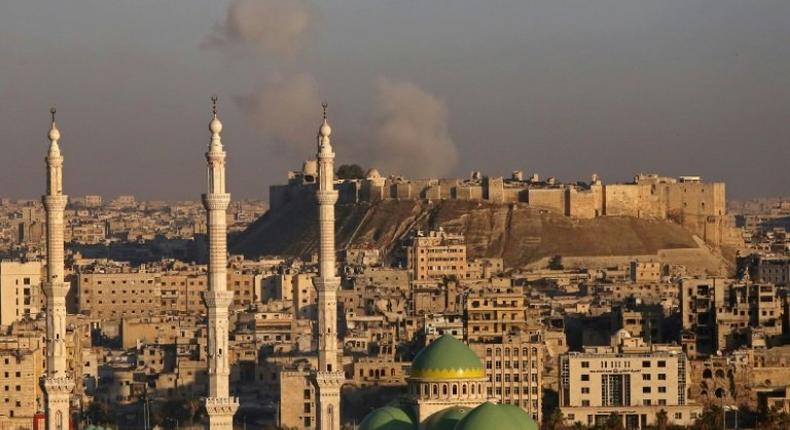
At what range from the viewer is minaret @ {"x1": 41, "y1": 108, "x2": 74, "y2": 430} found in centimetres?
4572

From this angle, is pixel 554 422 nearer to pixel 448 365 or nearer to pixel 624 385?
pixel 624 385

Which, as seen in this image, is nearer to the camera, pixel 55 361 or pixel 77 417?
pixel 55 361

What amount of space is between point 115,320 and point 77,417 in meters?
29.2

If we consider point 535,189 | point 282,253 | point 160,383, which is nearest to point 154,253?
point 282,253

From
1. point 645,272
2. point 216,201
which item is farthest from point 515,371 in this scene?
point 645,272

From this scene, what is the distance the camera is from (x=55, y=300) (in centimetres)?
4644

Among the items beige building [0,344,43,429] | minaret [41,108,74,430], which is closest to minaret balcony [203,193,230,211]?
minaret [41,108,74,430]

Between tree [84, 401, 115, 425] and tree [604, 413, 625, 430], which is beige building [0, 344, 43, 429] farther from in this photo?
tree [604, 413, 625, 430]

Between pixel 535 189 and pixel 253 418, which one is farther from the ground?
pixel 535 189

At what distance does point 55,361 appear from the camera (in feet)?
151

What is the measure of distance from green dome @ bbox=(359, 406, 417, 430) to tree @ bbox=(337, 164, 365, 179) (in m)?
93.2

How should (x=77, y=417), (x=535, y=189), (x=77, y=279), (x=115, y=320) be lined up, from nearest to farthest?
(x=77, y=417)
(x=115, y=320)
(x=77, y=279)
(x=535, y=189)

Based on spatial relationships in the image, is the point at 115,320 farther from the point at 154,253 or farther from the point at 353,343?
the point at 154,253

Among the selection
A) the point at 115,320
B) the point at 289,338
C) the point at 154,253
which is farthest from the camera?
the point at 154,253
